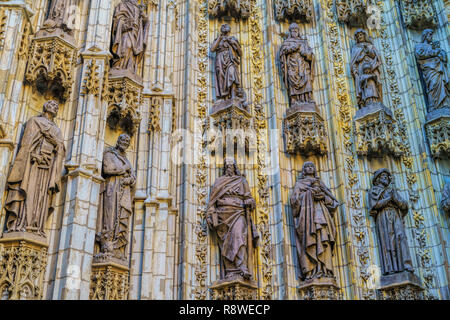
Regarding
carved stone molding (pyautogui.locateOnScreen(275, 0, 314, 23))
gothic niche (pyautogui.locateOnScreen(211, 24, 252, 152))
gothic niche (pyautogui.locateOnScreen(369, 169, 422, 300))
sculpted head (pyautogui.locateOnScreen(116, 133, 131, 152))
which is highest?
carved stone molding (pyautogui.locateOnScreen(275, 0, 314, 23))

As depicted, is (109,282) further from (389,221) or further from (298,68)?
(298,68)

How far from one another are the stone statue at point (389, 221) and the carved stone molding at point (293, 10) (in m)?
3.94

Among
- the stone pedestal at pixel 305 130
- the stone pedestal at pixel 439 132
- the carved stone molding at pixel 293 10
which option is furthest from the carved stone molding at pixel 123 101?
the stone pedestal at pixel 439 132

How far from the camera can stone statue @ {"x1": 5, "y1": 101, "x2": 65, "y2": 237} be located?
7824 millimetres

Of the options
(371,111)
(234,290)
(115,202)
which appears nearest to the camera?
(115,202)

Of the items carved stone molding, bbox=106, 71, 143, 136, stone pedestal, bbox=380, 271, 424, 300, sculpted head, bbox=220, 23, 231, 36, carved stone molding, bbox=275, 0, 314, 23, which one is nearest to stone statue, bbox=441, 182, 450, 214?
stone pedestal, bbox=380, 271, 424, 300

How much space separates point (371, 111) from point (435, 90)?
1568mm

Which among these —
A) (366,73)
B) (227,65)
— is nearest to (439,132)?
(366,73)

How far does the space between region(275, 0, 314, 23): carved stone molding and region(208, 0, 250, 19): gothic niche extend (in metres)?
0.68

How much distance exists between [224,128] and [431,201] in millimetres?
4084

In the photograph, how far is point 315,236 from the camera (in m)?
9.55

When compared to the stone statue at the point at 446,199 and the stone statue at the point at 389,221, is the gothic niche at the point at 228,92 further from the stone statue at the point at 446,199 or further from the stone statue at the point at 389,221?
the stone statue at the point at 446,199

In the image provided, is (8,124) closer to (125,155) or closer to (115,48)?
(125,155)

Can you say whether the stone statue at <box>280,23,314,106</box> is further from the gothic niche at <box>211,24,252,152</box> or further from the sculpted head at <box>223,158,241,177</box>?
the sculpted head at <box>223,158,241,177</box>
